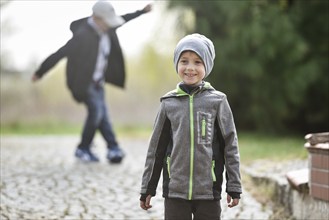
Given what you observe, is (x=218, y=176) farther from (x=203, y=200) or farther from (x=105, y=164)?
(x=105, y=164)

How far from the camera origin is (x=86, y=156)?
6664 millimetres

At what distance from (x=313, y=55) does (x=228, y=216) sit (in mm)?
6899

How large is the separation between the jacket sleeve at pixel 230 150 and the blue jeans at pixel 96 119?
403 cm

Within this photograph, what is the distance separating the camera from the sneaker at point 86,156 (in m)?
6.60

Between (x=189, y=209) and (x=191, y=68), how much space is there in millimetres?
643

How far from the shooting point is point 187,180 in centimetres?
248

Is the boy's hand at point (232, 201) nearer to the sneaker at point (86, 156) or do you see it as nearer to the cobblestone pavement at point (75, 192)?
the cobblestone pavement at point (75, 192)

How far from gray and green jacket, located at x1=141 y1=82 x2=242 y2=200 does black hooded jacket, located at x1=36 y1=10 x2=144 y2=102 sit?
2.89 metres

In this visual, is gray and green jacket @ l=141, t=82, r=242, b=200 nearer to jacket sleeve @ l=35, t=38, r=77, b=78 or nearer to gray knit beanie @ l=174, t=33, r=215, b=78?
gray knit beanie @ l=174, t=33, r=215, b=78

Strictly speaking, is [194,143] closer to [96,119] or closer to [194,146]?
[194,146]

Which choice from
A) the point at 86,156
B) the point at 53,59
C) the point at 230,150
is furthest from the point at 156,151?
the point at 86,156

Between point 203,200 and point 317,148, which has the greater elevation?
point 317,148

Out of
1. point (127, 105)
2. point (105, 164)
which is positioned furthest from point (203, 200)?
point (127, 105)

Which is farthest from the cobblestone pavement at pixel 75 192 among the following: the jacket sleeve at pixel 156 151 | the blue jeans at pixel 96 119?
the jacket sleeve at pixel 156 151
